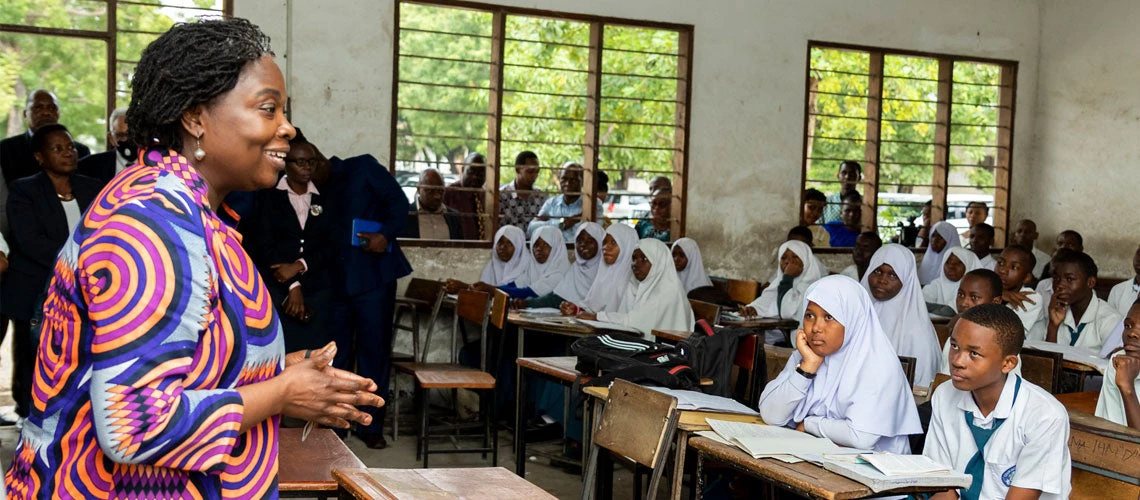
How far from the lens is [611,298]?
7477 mm

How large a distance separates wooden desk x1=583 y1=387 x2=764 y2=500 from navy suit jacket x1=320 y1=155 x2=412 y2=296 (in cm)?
255

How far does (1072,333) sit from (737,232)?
328cm

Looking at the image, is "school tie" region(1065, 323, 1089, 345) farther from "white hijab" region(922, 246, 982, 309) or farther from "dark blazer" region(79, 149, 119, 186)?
"dark blazer" region(79, 149, 119, 186)

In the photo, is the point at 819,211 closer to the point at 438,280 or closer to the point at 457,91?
the point at 438,280

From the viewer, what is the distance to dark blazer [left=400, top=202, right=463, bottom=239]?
784 centimetres

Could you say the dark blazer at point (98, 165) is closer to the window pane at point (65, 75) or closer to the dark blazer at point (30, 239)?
the dark blazer at point (30, 239)

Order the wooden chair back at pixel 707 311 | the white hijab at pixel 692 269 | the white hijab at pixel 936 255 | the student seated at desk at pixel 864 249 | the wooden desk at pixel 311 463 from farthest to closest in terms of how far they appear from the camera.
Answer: the white hijab at pixel 936 255 < the student seated at desk at pixel 864 249 < the white hijab at pixel 692 269 < the wooden chair back at pixel 707 311 < the wooden desk at pixel 311 463

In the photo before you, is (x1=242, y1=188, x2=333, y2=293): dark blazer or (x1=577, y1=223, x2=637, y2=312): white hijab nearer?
(x1=242, y1=188, x2=333, y2=293): dark blazer

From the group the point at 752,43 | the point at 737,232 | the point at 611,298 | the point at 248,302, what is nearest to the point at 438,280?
the point at 611,298

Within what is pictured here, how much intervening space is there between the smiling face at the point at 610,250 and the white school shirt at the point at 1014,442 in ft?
13.8

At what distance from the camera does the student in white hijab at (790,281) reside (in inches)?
299

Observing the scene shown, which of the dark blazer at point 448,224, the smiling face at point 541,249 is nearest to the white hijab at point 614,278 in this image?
the smiling face at point 541,249

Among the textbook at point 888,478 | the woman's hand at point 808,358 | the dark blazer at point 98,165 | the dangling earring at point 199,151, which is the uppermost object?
the dark blazer at point 98,165

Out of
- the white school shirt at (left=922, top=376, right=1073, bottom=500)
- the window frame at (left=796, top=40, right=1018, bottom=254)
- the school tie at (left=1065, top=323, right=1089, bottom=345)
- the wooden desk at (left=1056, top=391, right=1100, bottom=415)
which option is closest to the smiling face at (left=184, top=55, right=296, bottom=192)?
the white school shirt at (left=922, top=376, right=1073, bottom=500)
